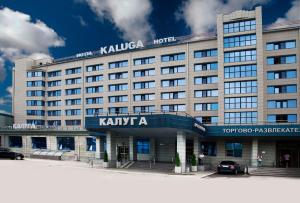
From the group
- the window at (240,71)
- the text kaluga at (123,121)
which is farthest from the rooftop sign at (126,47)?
the text kaluga at (123,121)

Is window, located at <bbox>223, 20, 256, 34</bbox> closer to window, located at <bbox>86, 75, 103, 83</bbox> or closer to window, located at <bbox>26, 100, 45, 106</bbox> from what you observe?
window, located at <bbox>86, 75, 103, 83</bbox>

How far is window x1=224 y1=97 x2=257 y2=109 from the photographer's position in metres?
51.2

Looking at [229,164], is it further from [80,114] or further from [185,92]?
[80,114]

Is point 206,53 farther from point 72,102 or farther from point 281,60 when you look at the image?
point 72,102

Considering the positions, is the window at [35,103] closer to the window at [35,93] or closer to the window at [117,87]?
the window at [35,93]

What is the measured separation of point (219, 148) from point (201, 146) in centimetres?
333

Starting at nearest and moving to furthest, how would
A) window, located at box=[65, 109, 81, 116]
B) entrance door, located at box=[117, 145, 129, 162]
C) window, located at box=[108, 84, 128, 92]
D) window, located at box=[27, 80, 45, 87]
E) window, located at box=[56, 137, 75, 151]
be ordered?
entrance door, located at box=[117, 145, 129, 162], window, located at box=[108, 84, 128, 92], window, located at box=[56, 137, 75, 151], window, located at box=[65, 109, 81, 116], window, located at box=[27, 80, 45, 87]

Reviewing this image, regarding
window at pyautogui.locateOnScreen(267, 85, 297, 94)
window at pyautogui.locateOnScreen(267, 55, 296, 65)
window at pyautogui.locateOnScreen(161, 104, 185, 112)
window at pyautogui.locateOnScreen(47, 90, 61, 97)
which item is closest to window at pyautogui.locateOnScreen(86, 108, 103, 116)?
window at pyautogui.locateOnScreen(47, 90, 61, 97)

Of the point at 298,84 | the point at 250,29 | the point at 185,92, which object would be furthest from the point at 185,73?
the point at 298,84

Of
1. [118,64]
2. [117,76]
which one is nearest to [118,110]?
[117,76]

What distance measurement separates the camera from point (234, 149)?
165 feet

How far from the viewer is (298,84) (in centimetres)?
4916

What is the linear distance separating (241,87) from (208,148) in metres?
11.8

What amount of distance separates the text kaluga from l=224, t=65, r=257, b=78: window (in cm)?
2169
